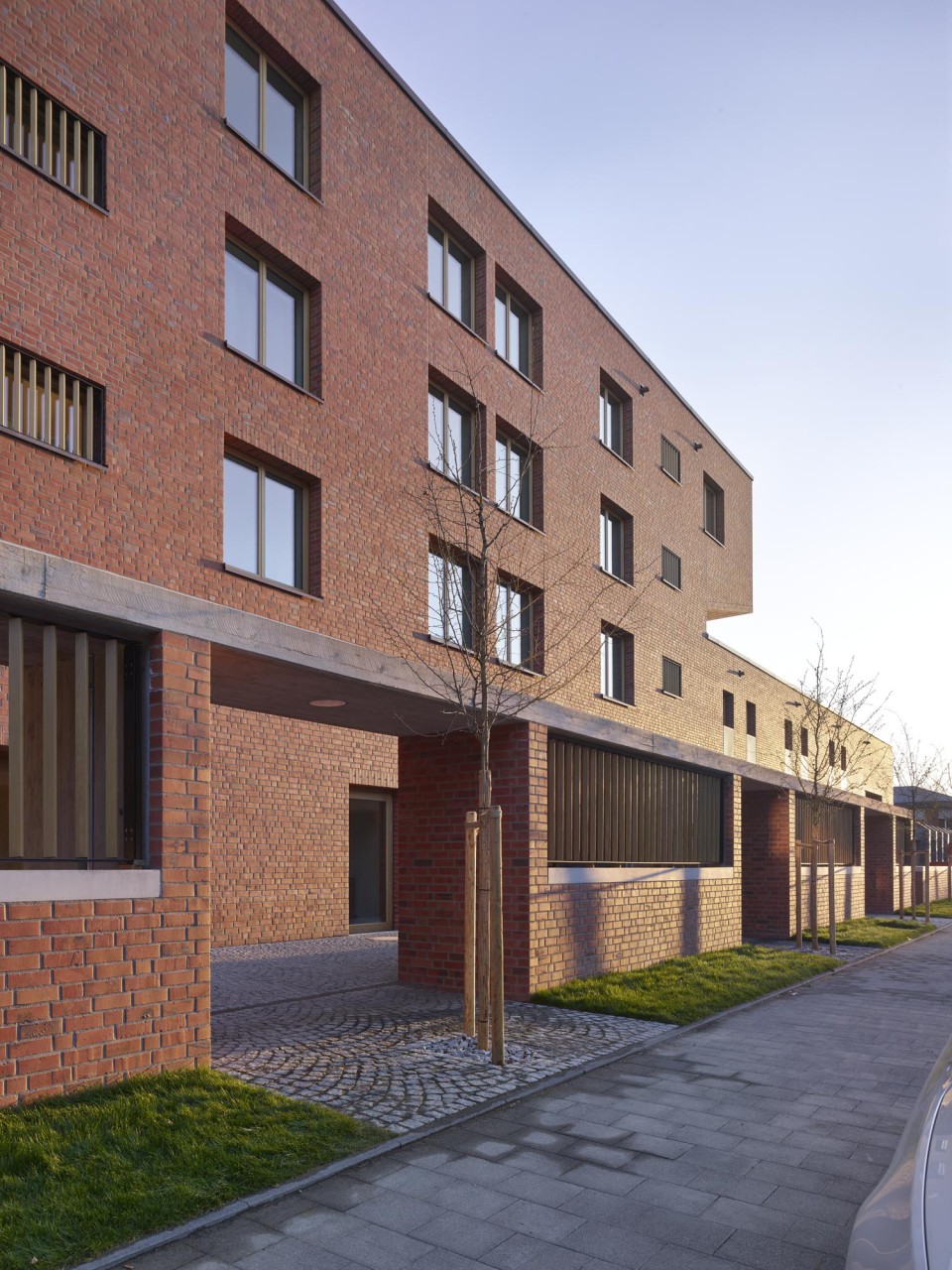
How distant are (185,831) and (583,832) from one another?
639 cm

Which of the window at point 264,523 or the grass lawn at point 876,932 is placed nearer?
the window at point 264,523

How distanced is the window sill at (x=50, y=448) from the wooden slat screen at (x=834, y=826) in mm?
17717

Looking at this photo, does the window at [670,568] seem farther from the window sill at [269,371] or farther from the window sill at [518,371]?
Result: the window sill at [269,371]

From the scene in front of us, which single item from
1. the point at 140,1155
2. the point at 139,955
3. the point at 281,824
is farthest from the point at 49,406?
the point at 281,824

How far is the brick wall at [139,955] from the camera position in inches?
233

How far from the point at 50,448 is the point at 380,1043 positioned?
5.30 m

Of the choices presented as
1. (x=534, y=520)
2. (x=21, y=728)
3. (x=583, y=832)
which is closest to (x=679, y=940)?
(x=583, y=832)

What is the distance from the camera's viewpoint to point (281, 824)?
658 inches

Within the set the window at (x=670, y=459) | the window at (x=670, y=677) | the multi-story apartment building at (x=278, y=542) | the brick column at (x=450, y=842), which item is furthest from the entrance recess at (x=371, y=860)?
the window at (x=670, y=459)

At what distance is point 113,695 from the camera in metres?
6.87

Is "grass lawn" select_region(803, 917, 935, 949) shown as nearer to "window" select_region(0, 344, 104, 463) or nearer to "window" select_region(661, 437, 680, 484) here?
"window" select_region(661, 437, 680, 484)

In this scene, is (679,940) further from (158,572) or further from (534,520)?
(158,572)

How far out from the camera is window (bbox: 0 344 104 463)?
7.80 meters

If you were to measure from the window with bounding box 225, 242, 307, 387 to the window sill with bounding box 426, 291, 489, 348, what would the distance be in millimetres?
2239
